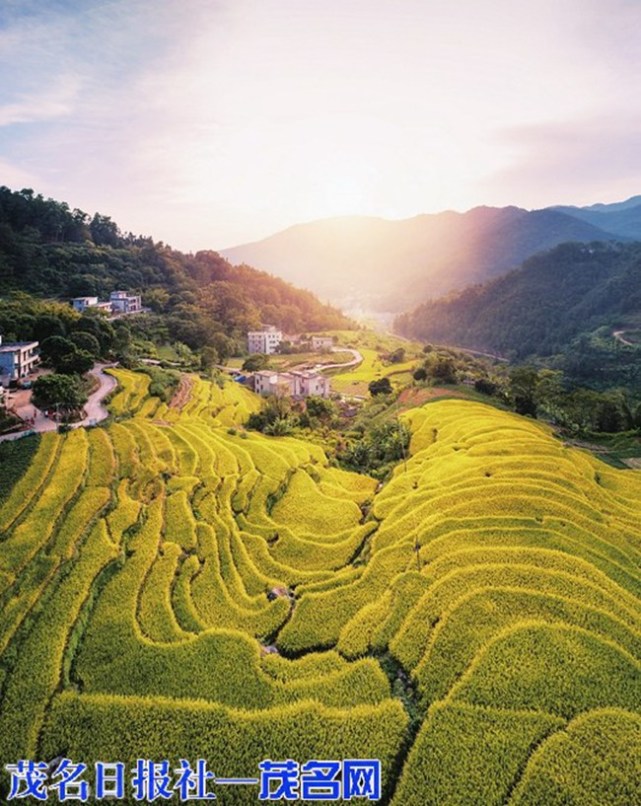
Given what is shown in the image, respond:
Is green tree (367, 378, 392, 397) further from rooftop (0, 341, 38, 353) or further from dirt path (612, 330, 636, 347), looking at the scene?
dirt path (612, 330, 636, 347)

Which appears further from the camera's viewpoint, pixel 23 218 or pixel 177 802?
pixel 23 218

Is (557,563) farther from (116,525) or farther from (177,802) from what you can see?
(116,525)

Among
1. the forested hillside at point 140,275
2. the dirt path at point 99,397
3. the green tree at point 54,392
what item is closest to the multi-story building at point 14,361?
the dirt path at point 99,397

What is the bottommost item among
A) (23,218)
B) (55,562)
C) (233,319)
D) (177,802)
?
(177,802)

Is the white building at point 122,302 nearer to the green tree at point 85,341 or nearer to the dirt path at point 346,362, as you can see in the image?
the green tree at point 85,341

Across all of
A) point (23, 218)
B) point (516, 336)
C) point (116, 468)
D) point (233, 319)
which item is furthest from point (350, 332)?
point (116, 468)

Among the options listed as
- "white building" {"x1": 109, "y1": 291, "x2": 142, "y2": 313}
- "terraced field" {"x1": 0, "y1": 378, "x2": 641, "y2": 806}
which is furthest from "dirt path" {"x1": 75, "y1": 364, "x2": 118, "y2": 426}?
"white building" {"x1": 109, "y1": 291, "x2": 142, "y2": 313}
